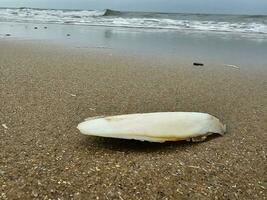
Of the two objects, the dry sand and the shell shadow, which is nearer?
the dry sand

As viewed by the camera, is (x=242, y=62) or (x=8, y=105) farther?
(x=242, y=62)

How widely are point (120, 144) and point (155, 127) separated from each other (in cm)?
28

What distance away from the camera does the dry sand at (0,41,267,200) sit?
82.0 inches

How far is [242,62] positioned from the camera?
7.10 m

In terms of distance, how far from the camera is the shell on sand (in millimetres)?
2537

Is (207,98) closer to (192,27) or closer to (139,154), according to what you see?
(139,154)

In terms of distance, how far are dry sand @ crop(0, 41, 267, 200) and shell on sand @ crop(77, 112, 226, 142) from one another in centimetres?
9

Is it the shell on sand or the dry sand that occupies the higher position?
the shell on sand

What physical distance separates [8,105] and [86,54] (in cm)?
419

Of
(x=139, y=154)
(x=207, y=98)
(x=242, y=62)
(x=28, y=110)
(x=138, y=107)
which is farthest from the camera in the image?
(x=242, y=62)

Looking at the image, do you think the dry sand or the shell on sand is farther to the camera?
the shell on sand

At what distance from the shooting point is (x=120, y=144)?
8.61 feet

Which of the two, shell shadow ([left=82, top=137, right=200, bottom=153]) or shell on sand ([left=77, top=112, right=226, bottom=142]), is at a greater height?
shell on sand ([left=77, top=112, right=226, bottom=142])

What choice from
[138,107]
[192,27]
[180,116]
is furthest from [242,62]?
[192,27]
